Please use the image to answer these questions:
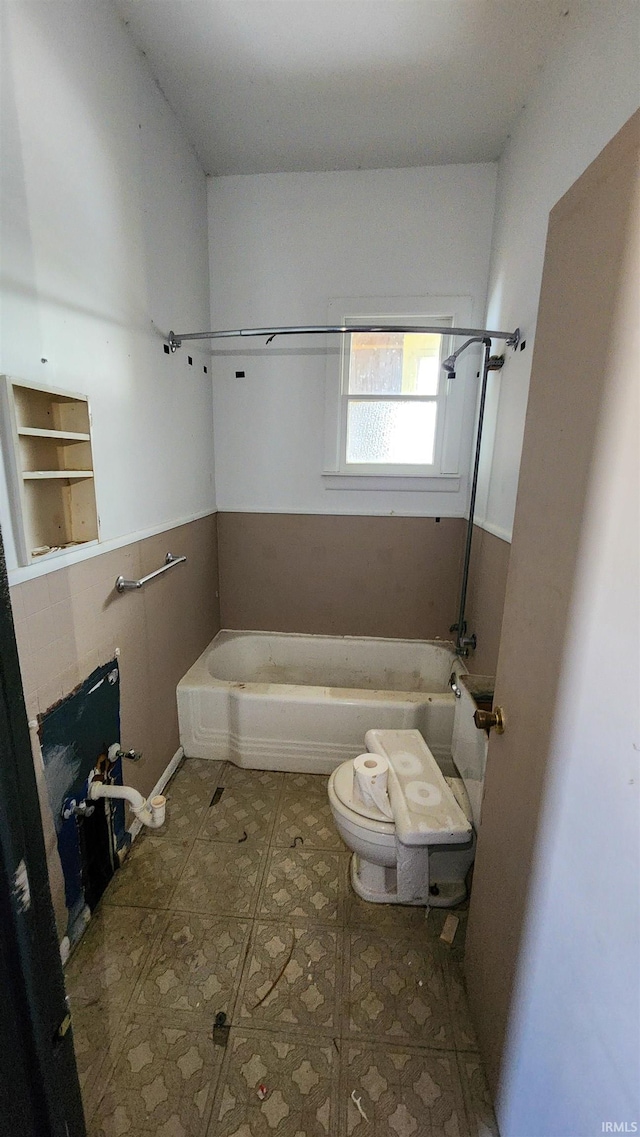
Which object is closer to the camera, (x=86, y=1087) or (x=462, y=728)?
(x=86, y=1087)

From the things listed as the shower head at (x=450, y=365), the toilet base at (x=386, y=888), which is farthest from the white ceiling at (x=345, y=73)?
the toilet base at (x=386, y=888)

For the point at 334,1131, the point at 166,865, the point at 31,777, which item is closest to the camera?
the point at 31,777

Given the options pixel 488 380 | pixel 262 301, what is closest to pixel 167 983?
pixel 488 380

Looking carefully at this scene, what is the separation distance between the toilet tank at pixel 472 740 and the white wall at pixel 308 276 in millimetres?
1283

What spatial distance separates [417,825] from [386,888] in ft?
1.30

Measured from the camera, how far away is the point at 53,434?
43.5 inches

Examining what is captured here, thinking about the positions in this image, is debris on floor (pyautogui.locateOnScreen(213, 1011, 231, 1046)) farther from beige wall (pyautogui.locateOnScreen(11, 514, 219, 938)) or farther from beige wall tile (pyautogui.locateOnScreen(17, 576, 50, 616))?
beige wall tile (pyautogui.locateOnScreen(17, 576, 50, 616))

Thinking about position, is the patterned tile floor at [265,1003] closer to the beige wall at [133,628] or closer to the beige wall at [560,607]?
the beige wall at [560,607]

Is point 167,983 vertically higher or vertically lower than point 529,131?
lower

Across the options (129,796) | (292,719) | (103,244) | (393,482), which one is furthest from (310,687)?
(103,244)

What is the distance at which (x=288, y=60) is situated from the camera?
1.53 metres

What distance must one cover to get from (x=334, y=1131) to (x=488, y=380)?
2530 millimetres

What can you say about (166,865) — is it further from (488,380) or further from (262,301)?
(262,301)

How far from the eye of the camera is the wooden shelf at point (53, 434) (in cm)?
102
